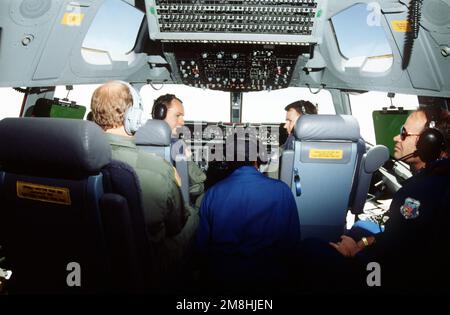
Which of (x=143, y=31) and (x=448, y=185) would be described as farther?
(x=143, y=31)

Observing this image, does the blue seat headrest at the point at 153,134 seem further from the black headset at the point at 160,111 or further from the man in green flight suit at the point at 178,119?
the black headset at the point at 160,111

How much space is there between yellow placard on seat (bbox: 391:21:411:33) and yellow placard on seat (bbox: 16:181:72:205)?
211cm

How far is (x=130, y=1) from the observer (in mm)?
1999

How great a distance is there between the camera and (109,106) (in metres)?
1.07

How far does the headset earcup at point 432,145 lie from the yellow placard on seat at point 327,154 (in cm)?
63

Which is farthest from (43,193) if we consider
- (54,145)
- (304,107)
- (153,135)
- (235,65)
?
(304,107)

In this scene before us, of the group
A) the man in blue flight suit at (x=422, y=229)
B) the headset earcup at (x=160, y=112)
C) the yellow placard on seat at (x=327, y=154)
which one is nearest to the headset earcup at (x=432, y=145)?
the man in blue flight suit at (x=422, y=229)

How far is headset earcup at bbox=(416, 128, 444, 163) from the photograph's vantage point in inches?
40.9

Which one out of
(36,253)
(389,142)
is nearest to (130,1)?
(36,253)

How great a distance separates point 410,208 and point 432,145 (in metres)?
0.30

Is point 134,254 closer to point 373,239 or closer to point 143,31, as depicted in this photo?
point 373,239

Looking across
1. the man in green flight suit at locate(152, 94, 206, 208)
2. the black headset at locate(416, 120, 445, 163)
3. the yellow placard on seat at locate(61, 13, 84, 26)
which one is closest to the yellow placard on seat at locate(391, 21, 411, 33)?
the black headset at locate(416, 120, 445, 163)
